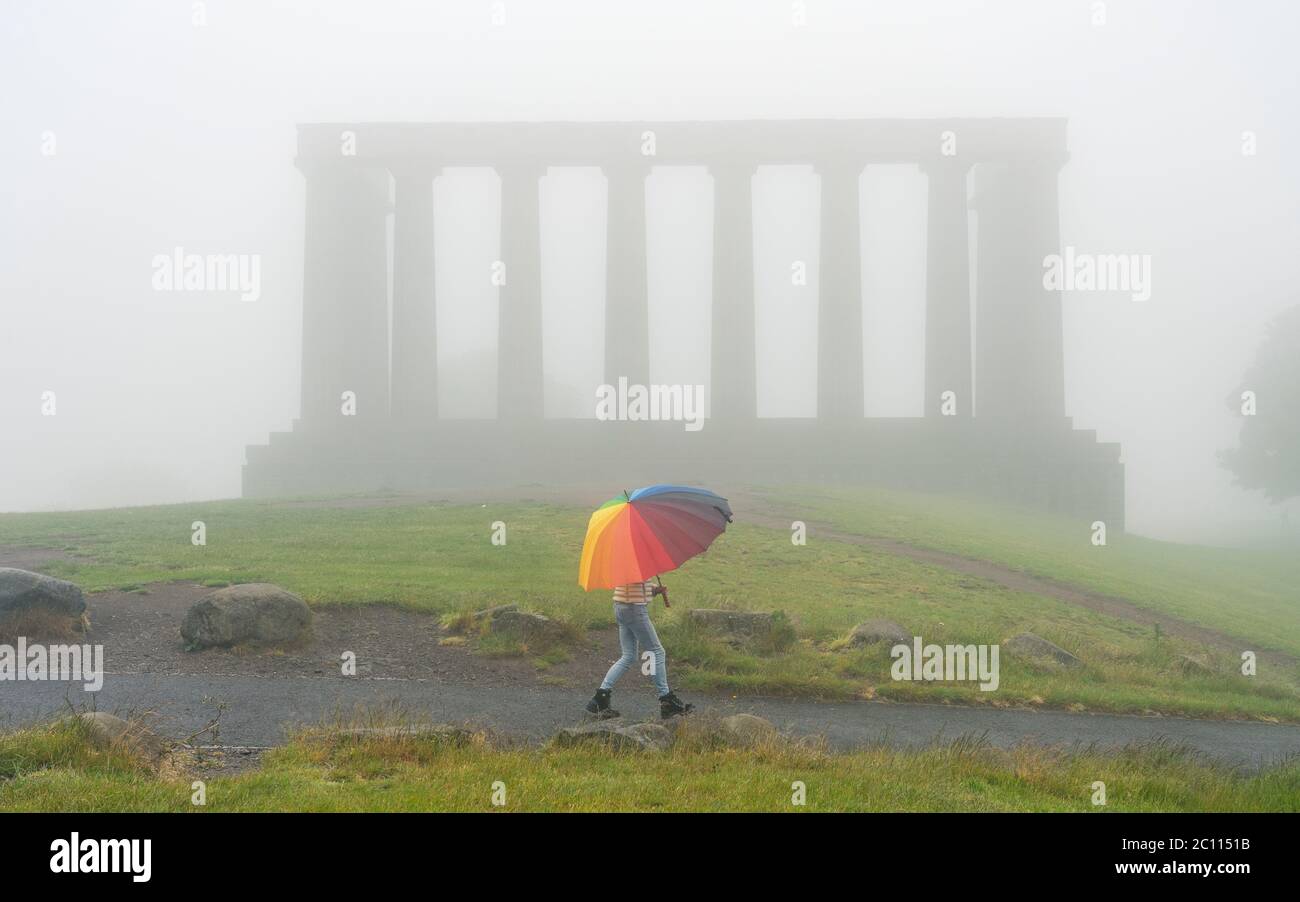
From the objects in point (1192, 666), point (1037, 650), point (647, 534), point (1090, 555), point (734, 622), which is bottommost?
point (1192, 666)

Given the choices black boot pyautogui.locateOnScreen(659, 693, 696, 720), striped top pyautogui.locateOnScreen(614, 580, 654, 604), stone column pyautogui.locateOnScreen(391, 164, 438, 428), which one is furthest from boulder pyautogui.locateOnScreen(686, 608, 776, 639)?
stone column pyautogui.locateOnScreen(391, 164, 438, 428)

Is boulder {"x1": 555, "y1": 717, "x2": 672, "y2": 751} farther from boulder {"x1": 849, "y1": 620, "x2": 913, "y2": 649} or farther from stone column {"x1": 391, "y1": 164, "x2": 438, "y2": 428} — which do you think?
stone column {"x1": 391, "y1": 164, "x2": 438, "y2": 428}

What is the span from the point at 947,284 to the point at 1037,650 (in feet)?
135

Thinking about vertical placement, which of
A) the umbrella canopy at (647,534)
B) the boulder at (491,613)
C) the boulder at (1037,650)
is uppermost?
the umbrella canopy at (647,534)

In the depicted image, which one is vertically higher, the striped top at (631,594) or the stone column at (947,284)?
the stone column at (947,284)

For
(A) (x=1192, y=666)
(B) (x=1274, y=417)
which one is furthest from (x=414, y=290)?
(B) (x=1274, y=417)

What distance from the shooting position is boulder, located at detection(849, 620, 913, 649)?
57.0ft

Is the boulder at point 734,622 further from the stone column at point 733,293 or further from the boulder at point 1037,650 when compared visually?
the stone column at point 733,293

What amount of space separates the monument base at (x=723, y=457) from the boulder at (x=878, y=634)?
105 ft

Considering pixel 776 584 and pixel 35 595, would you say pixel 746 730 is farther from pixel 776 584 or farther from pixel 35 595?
pixel 776 584

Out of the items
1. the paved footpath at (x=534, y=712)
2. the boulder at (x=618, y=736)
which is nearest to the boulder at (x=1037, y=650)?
the paved footpath at (x=534, y=712)

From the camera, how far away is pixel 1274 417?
64688mm

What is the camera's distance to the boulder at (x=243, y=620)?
15789mm
